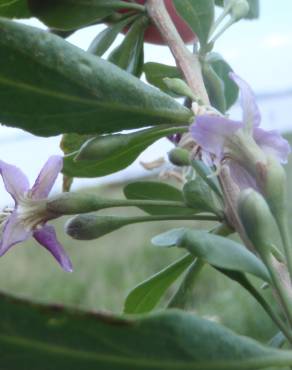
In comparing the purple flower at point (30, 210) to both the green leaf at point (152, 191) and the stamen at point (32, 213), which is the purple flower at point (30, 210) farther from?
the green leaf at point (152, 191)

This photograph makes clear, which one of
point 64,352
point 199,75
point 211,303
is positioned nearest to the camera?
point 64,352

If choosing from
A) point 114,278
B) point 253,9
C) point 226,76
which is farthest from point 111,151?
point 114,278

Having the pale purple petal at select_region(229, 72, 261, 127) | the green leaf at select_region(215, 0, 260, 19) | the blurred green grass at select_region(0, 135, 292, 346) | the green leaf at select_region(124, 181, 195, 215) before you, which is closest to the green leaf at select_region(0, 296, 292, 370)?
the pale purple petal at select_region(229, 72, 261, 127)

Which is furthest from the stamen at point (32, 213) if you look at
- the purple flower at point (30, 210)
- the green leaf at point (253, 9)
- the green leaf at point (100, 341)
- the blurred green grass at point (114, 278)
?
the blurred green grass at point (114, 278)

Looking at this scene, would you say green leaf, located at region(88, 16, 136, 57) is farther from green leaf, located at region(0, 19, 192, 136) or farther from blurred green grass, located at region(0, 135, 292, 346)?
blurred green grass, located at region(0, 135, 292, 346)

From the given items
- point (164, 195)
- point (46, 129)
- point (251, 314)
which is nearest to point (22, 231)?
point (46, 129)

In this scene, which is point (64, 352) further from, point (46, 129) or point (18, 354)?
point (46, 129)

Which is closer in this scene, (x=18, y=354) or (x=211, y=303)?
(x=18, y=354)
